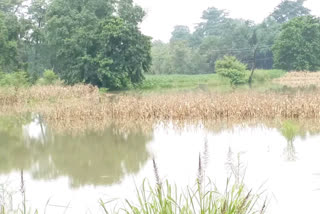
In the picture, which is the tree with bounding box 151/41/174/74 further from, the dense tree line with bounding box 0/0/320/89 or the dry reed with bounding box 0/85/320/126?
the dry reed with bounding box 0/85/320/126

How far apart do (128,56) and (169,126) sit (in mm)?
19292

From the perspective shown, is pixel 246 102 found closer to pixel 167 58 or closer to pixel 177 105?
pixel 177 105

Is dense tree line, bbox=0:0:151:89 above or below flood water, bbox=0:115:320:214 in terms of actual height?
above

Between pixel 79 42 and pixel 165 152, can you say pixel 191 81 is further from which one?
pixel 165 152

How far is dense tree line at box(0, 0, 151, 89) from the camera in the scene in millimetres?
30531

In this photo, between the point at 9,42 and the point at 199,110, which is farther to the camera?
the point at 9,42

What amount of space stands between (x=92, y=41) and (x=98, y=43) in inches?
21.0

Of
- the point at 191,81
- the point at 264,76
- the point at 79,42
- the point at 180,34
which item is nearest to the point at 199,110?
the point at 79,42

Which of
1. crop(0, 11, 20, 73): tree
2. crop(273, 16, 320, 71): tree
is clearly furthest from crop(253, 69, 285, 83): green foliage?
crop(0, 11, 20, 73): tree

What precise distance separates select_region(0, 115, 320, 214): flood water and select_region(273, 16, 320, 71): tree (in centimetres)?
3635

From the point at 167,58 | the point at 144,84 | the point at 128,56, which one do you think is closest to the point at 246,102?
the point at 128,56

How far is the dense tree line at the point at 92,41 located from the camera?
30.5 meters

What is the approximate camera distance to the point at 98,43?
1260 inches

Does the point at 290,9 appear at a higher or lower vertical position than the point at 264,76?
higher
